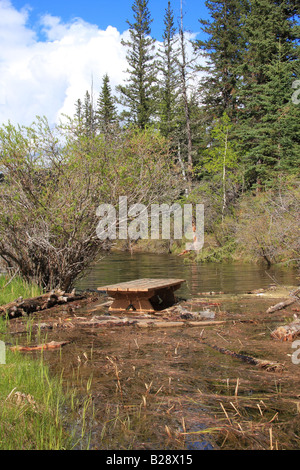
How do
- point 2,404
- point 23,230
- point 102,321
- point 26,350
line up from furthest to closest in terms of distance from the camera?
point 23,230, point 102,321, point 26,350, point 2,404

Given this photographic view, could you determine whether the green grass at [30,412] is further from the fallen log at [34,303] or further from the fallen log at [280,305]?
the fallen log at [280,305]

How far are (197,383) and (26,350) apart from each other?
2.54m

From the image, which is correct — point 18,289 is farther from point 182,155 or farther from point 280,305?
point 182,155

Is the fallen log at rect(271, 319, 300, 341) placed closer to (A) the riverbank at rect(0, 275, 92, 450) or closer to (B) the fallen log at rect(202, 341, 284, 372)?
(B) the fallen log at rect(202, 341, 284, 372)

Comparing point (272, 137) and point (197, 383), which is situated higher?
point (272, 137)

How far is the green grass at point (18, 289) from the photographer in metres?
9.14

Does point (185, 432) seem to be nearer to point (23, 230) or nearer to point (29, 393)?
point (29, 393)

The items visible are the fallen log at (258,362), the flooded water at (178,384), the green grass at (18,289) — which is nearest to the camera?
the flooded water at (178,384)

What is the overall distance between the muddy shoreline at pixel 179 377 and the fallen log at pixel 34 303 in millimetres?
222

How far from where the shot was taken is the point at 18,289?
380 inches

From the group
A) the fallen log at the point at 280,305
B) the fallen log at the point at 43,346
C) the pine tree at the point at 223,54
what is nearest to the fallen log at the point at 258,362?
the fallen log at the point at 43,346

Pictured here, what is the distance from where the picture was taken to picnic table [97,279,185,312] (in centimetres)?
826
